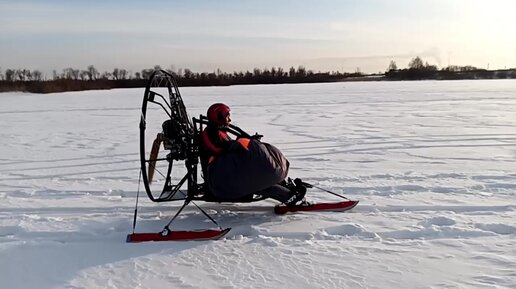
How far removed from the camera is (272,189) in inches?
187

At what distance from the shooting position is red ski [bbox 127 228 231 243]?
4.22 meters

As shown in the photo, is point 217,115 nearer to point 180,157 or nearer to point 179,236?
point 180,157

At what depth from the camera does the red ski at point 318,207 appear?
4.98 meters

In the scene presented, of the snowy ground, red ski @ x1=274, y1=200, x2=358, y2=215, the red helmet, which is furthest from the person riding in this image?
the snowy ground

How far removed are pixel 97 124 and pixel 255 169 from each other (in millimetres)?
11115

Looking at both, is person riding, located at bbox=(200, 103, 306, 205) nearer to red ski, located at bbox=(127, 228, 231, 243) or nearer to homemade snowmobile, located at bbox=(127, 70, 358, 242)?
homemade snowmobile, located at bbox=(127, 70, 358, 242)

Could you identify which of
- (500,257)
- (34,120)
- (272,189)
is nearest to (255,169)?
(272,189)

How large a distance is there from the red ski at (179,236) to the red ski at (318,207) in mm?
824

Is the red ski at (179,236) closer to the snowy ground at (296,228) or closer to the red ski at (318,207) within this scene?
the snowy ground at (296,228)

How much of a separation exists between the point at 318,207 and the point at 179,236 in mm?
1486

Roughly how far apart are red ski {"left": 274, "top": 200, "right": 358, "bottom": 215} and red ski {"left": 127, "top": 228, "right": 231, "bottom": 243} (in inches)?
32.4

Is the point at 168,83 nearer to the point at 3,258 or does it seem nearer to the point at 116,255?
the point at 116,255

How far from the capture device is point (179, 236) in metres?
4.26

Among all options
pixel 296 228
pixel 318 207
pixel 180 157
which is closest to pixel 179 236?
pixel 180 157
